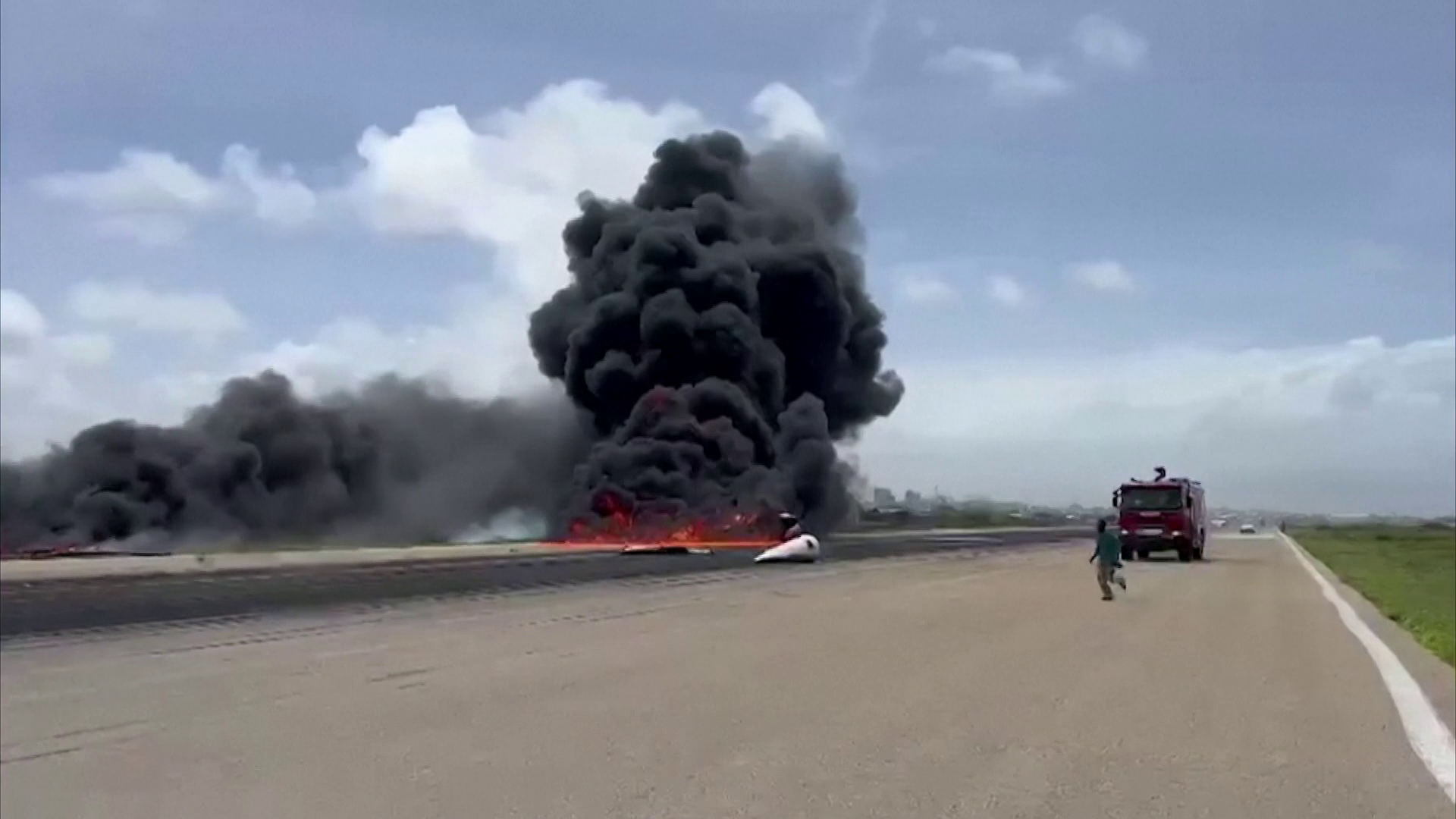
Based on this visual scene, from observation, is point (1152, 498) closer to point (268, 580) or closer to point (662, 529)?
point (662, 529)

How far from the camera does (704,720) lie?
488 inches

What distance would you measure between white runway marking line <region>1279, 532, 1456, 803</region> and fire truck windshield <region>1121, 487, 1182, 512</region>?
28.2 m

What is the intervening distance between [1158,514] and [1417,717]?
131 ft

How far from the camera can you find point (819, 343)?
71.8 metres

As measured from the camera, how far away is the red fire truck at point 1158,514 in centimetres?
5188

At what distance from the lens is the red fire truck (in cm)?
5188

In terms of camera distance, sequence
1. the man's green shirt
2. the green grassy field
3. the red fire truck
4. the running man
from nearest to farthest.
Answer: the green grassy field, the running man, the man's green shirt, the red fire truck

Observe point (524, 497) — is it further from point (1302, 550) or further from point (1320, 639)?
point (1320, 639)

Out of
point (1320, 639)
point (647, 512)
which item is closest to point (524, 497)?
point (647, 512)

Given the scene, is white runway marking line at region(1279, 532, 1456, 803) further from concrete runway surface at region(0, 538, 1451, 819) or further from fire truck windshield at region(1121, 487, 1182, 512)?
fire truck windshield at region(1121, 487, 1182, 512)

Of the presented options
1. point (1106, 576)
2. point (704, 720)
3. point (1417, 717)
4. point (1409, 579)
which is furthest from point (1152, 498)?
point (704, 720)

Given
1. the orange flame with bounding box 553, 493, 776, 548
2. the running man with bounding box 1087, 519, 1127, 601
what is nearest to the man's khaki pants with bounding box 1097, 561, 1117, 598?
the running man with bounding box 1087, 519, 1127, 601

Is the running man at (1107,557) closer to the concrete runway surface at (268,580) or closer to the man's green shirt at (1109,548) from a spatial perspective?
the man's green shirt at (1109,548)

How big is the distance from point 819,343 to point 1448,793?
206 ft
